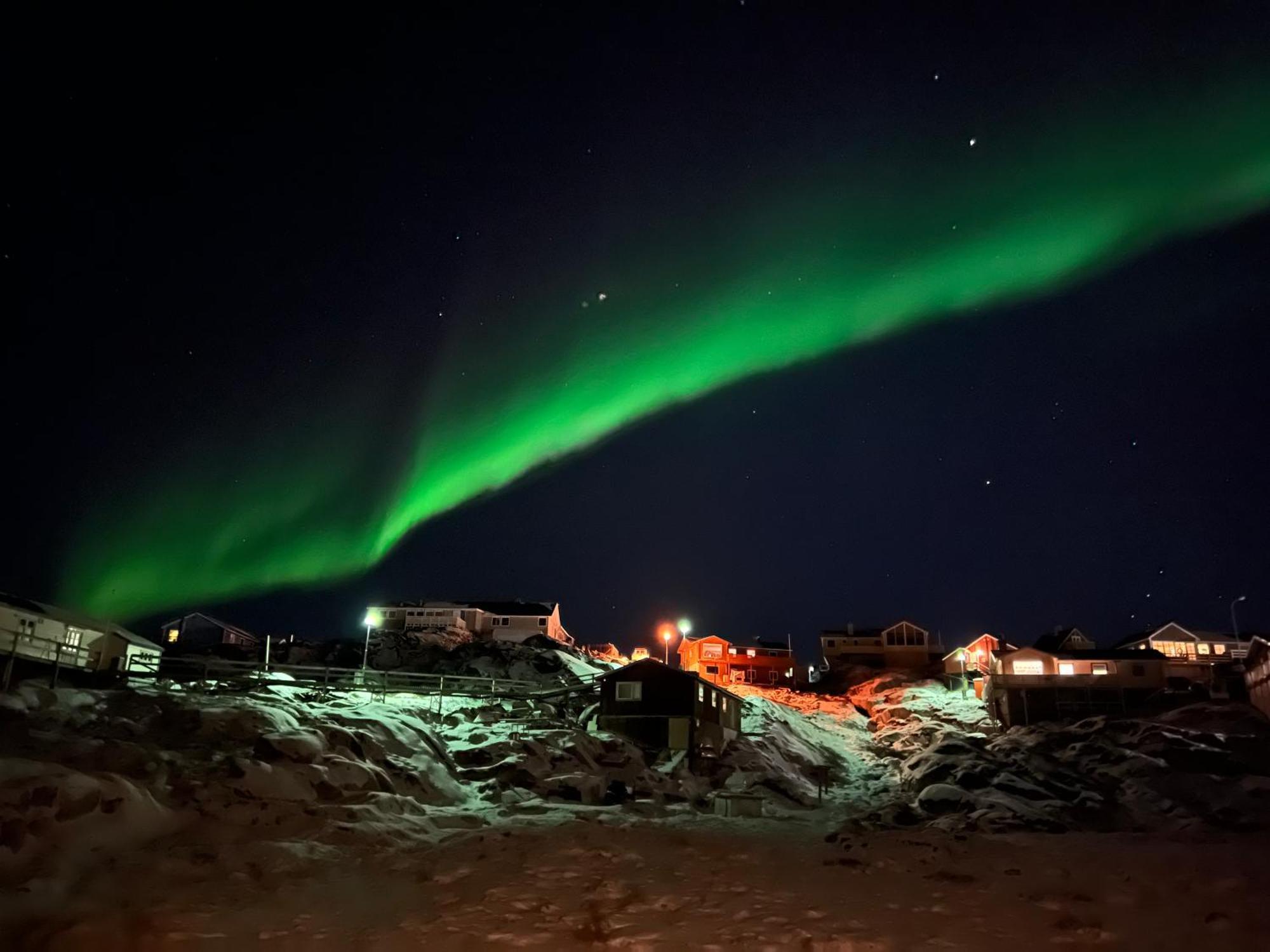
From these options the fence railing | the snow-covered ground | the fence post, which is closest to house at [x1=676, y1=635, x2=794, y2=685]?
the fence railing

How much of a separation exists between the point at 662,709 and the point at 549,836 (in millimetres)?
23716

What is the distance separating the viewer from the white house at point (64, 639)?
109 ft

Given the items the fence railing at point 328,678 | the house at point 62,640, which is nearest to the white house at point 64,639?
the house at point 62,640

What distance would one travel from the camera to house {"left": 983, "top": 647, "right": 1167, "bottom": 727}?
53719 mm

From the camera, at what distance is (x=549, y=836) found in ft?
74.0

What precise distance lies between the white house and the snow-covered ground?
9.71ft

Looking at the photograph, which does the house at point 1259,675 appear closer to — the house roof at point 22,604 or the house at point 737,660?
the house at point 737,660

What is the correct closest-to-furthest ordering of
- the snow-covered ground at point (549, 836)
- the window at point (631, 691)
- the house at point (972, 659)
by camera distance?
the snow-covered ground at point (549, 836), the window at point (631, 691), the house at point (972, 659)

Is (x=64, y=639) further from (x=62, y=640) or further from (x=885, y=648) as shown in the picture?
(x=885, y=648)

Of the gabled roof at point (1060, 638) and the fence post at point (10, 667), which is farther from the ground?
the gabled roof at point (1060, 638)

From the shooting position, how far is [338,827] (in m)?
21.0

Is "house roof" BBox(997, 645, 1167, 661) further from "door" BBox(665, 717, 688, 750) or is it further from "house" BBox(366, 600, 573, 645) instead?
"house" BBox(366, 600, 573, 645)

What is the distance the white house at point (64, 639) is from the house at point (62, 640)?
0.09 feet

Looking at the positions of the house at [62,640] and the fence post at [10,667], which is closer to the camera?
the fence post at [10,667]
